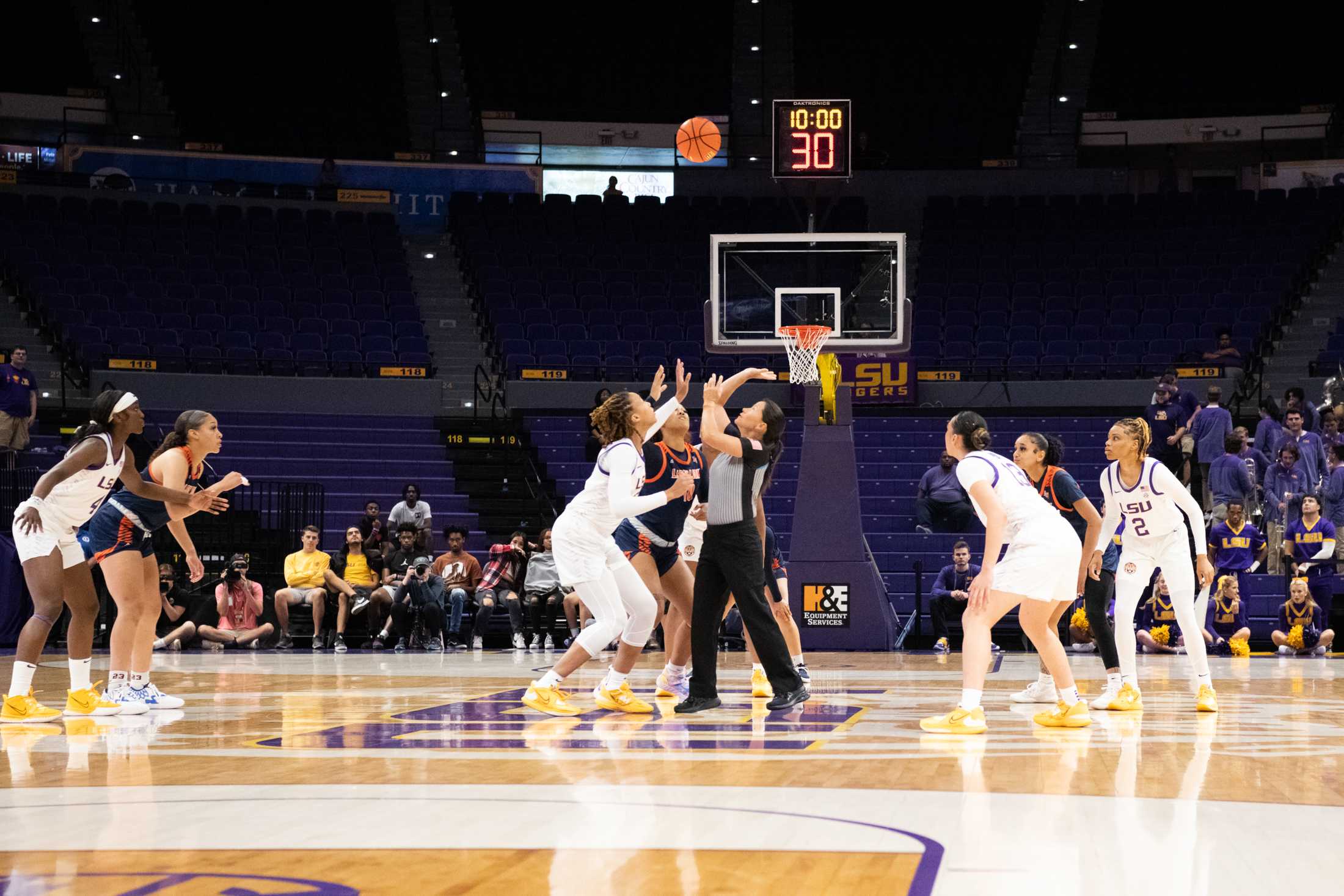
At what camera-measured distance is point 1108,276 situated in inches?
1013

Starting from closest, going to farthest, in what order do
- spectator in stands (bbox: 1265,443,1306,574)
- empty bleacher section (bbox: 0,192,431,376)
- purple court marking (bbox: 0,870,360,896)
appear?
purple court marking (bbox: 0,870,360,896) → spectator in stands (bbox: 1265,443,1306,574) → empty bleacher section (bbox: 0,192,431,376)

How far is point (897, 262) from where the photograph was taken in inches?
661

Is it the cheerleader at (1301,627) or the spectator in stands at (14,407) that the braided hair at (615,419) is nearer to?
the cheerleader at (1301,627)

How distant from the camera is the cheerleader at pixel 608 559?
7590 millimetres

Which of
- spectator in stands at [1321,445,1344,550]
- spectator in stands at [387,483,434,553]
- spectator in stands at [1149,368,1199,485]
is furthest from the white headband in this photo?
spectator in stands at [1149,368,1199,485]

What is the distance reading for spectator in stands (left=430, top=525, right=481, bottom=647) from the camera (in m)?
17.0

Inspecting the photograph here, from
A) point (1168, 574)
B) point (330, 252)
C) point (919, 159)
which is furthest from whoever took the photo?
point (919, 159)

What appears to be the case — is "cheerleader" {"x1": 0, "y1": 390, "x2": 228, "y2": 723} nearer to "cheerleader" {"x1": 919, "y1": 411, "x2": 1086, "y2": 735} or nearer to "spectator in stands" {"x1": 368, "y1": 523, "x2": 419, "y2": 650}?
"cheerleader" {"x1": 919, "y1": 411, "x2": 1086, "y2": 735}

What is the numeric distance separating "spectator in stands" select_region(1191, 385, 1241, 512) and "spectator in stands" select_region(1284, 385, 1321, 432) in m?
0.77

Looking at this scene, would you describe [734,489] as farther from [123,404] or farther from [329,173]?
[329,173]

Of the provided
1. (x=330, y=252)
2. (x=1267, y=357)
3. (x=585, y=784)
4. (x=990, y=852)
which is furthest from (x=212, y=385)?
(x=990, y=852)

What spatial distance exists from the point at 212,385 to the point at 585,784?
19.5 metres

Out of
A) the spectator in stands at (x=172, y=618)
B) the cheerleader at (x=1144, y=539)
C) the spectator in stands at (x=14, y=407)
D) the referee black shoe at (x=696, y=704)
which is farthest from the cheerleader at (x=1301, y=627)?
the spectator in stands at (x=14, y=407)

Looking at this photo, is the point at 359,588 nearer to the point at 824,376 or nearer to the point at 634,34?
the point at 824,376
